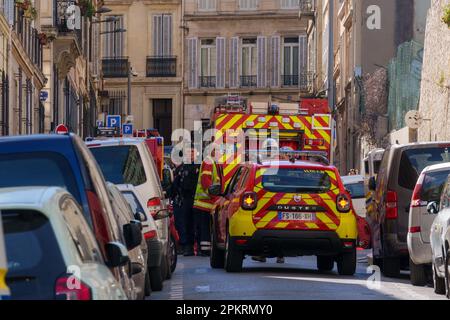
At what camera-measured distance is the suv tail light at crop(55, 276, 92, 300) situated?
7863 mm

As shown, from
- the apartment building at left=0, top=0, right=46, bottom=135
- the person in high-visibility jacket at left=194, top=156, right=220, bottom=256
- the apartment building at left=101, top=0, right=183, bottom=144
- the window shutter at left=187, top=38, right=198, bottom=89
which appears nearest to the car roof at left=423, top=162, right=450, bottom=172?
the person in high-visibility jacket at left=194, top=156, right=220, bottom=256

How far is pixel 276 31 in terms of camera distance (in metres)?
73.1

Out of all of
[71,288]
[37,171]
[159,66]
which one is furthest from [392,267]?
[159,66]

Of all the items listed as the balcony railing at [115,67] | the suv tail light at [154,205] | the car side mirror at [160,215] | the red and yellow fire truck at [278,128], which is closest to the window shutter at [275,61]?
the balcony railing at [115,67]

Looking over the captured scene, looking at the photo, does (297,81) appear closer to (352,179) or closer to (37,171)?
(352,179)

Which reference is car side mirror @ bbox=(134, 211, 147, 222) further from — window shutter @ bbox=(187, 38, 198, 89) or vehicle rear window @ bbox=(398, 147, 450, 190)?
window shutter @ bbox=(187, 38, 198, 89)

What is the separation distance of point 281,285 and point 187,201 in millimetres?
9816

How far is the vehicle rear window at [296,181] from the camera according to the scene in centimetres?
1975

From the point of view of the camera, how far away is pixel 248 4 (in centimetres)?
7319

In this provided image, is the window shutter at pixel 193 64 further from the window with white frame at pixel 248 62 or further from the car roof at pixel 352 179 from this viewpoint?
the car roof at pixel 352 179

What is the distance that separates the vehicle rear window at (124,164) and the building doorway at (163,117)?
54.8m

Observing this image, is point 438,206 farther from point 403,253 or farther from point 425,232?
point 403,253

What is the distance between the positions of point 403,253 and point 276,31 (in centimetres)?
5344
